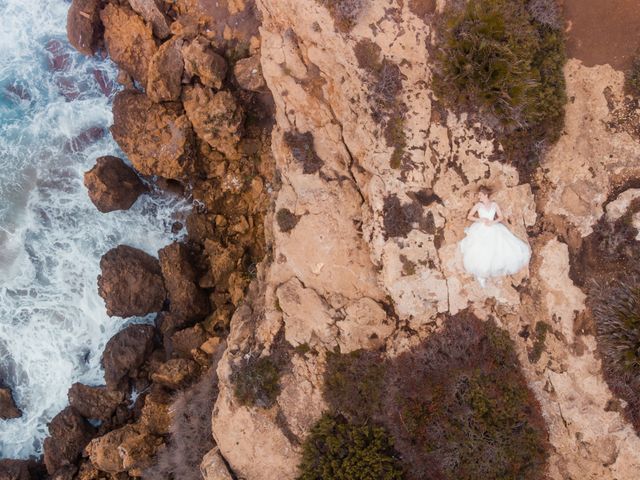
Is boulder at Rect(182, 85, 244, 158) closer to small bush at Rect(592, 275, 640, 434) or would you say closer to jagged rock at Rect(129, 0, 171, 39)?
jagged rock at Rect(129, 0, 171, 39)

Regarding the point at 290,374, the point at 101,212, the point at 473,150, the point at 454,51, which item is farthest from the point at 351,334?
the point at 101,212

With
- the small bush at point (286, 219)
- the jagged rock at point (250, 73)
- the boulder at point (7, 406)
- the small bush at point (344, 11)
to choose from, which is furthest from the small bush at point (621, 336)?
the boulder at point (7, 406)

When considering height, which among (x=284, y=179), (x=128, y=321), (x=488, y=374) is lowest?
(x=128, y=321)

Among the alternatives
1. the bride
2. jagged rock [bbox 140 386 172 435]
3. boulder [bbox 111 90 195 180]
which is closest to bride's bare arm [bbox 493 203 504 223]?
the bride

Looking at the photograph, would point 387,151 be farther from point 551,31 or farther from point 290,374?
point 290,374

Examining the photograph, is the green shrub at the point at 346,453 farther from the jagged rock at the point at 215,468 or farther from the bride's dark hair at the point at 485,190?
the bride's dark hair at the point at 485,190
